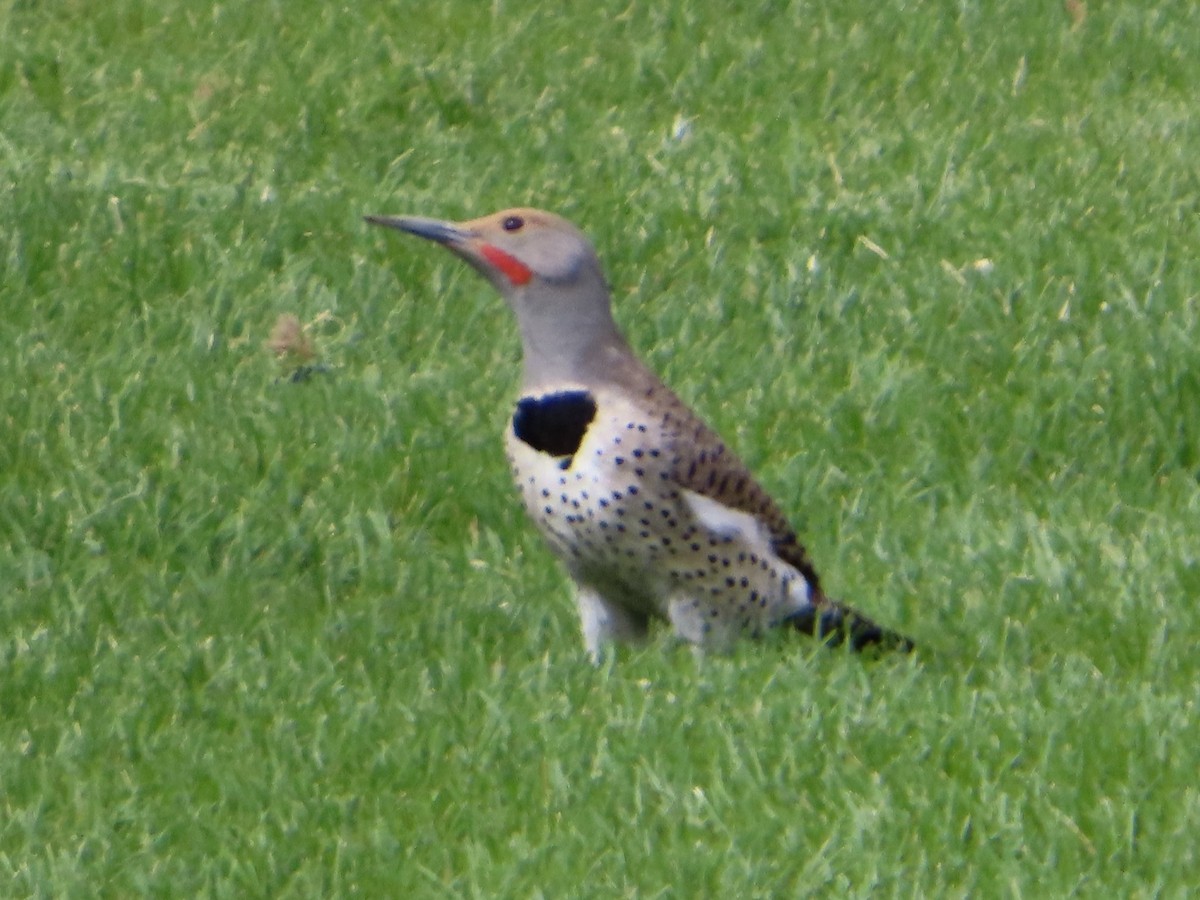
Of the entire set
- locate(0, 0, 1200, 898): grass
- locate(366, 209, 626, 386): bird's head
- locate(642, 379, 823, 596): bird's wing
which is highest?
locate(366, 209, 626, 386): bird's head

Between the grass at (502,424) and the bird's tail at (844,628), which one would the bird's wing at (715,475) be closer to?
the bird's tail at (844,628)

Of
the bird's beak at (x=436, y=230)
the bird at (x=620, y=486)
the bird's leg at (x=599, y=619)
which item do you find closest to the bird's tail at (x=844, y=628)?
the bird at (x=620, y=486)

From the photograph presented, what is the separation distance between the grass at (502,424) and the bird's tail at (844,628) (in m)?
0.10

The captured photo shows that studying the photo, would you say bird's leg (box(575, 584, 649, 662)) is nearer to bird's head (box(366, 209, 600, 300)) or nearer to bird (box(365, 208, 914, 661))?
bird (box(365, 208, 914, 661))

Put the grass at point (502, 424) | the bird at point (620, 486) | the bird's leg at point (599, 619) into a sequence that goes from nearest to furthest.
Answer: the grass at point (502, 424)
the bird at point (620, 486)
the bird's leg at point (599, 619)

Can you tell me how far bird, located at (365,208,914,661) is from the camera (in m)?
5.26

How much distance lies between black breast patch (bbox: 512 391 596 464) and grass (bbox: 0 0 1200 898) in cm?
48

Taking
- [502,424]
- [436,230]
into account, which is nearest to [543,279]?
[436,230]

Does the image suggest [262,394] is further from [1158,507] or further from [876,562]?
[1158,507]

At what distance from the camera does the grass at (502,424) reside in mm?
4617

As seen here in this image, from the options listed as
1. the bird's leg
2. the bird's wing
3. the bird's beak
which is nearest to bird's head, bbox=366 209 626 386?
the bird's beak

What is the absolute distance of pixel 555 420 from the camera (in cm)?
536

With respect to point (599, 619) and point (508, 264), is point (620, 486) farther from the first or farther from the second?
point (508, 264)

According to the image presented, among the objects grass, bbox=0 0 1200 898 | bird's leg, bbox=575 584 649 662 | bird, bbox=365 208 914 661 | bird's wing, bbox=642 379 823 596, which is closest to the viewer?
grass, bbox=0 0 1200 898
